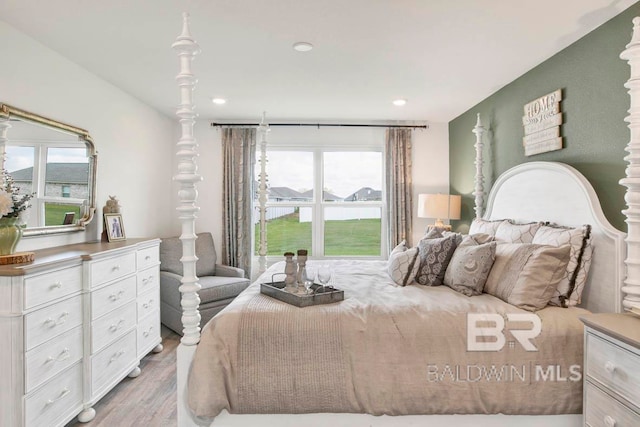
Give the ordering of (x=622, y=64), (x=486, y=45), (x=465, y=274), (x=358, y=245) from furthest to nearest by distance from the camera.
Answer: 1. (x=358, y=245)
2. (x=486, y=45)
3. (x=465, y=274)
4. (x=622, y=64)

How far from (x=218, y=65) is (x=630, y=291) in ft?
9.72

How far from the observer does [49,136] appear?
2.69 metres

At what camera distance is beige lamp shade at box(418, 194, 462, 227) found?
4227 millimetres

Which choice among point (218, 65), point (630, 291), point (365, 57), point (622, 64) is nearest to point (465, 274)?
point (630, 291)

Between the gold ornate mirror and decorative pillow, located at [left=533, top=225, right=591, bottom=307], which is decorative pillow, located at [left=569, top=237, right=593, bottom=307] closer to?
decorative pillow, located at [left=533, top=225, right=591, bottom=307]

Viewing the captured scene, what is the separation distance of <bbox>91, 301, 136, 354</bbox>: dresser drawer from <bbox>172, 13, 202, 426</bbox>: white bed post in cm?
96

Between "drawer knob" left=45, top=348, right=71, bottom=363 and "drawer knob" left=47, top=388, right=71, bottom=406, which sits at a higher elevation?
"drawer knob" left=45, top=348, right=71, bottom=363

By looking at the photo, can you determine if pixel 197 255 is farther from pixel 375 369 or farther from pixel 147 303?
pixel 375 369

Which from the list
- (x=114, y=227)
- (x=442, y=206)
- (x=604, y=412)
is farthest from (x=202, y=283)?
(x=604, y=412)

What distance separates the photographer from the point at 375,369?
1802 millimetres

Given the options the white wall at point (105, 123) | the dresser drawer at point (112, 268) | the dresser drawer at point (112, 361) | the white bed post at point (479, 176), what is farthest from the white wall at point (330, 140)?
the dresser drawer at point (112, 361)

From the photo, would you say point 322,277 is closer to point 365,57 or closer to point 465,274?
point 465,274

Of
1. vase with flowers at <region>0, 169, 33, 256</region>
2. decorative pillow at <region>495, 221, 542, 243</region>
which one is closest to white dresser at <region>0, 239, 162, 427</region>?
vase with flowers at <region>0, 169, 33, 256</region>

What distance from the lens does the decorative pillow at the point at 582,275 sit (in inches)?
82.4
